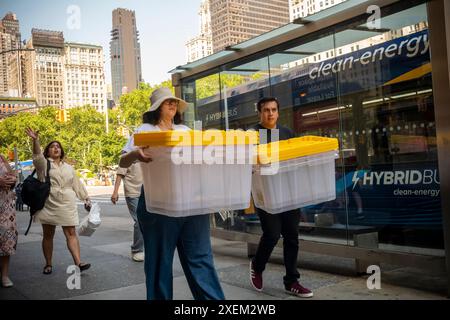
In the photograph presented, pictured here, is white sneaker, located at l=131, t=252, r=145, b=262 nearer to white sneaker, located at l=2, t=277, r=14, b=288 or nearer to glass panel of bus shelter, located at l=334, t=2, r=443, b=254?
white sneaker, located at l=2, t=277, r=14, b=288

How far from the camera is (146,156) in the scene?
110 inches

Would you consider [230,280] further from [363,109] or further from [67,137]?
[67,137]

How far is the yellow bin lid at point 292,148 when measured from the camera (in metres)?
3.49

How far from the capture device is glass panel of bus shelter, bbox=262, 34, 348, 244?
5039 mm

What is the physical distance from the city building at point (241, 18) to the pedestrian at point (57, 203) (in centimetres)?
282

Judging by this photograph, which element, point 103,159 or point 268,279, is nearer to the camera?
point 268,279

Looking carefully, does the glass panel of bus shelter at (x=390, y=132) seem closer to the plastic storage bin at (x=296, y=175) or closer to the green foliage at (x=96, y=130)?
the plastic storage bin at (x=296, y=175)

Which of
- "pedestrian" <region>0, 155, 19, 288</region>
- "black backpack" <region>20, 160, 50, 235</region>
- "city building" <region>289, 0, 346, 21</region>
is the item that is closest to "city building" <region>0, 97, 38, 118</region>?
"black backpack" <region>20, 160, 50, 235</region>

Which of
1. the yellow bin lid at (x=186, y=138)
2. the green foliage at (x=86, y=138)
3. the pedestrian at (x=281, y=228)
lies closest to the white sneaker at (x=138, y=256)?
the pedestrian at (x=281, y=228)

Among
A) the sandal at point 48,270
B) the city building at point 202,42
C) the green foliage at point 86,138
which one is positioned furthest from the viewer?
the green foliage at point 86,138

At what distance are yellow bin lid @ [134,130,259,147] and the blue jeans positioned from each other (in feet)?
1.62

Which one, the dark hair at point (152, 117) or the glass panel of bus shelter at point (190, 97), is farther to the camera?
the glass panel of bus shelter at point (190, 97)
